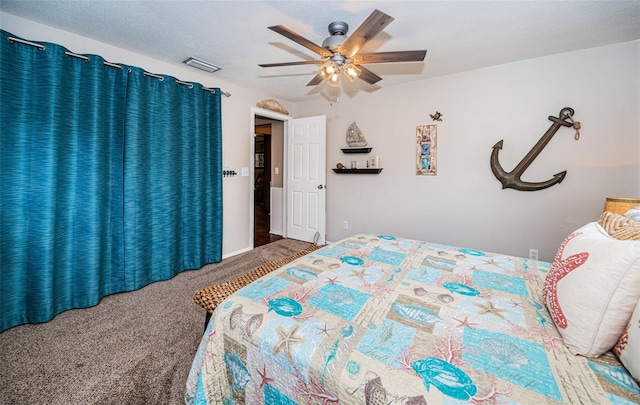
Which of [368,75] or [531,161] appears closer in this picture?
[368,75]

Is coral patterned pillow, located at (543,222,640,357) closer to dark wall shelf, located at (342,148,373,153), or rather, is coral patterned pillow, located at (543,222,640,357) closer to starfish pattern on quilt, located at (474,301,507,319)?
starfish pattern on quilt, located at (474,301,507,319)

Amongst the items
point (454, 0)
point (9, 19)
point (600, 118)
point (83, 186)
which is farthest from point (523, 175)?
point (9, 19)

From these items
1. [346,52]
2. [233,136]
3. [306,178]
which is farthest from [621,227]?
[233,136]

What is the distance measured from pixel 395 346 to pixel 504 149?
9.70 feet

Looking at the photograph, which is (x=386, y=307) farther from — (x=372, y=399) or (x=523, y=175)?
(x=523, y=175)

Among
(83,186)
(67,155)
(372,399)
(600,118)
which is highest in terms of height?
(600,118)

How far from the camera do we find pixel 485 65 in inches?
115

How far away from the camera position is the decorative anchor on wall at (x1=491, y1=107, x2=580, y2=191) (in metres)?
2.62

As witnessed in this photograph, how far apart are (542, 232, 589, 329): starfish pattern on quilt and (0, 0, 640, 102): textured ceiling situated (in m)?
1.83

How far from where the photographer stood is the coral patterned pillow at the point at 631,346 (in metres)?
0.71

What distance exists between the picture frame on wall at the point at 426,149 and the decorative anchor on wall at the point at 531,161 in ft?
2.12

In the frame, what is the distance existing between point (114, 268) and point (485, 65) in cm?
443

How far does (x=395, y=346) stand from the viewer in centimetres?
88

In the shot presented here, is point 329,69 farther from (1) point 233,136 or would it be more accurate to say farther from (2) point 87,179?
(2) point 87,179
